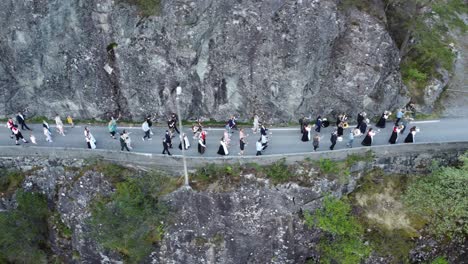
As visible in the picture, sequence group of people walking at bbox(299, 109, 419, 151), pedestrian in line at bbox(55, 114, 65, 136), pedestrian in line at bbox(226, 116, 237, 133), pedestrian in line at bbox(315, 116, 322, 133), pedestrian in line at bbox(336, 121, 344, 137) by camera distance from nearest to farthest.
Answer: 1. group of people walking at bbox(299, 109, 419, 151)
2. pedestrian in line at bbox(336, 121, 344, 137)
3. pedestrian in line at bbox(315, 116, 322, 133)
4. pedestrian in line at bbox(55, 114, 65, 136)
5. pedestrian in line at bbox(226, 116, 237, 133)

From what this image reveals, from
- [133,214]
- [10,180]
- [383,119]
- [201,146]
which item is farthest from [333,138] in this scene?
[10,180]

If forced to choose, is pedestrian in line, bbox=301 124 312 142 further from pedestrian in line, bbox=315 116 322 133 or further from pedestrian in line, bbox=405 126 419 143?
pedestrian in line, bbox=405 126 419 143

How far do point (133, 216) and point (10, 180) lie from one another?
10.6 meters

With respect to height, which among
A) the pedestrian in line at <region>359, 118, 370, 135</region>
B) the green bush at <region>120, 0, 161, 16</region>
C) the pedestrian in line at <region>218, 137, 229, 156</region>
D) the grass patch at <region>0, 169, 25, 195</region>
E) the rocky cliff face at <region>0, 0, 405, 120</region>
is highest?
the green bush at <region>120, 0, 161, 16</region>

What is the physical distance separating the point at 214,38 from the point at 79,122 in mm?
12498

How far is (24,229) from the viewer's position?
28.7 m

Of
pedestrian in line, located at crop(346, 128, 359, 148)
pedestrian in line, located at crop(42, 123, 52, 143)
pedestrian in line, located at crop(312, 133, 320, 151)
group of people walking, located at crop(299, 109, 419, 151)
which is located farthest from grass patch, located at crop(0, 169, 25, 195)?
pedestrian in line, located at crop(346, 128, 359, 148)

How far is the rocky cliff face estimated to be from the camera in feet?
90.9

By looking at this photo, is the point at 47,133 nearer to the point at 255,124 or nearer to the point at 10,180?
the point at 10,180

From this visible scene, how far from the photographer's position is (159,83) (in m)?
29.9

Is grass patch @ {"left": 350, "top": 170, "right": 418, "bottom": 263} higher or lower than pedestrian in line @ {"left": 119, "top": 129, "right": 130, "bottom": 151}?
lower

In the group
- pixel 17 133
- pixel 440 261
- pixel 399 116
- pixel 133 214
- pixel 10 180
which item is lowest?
pixel 440 261

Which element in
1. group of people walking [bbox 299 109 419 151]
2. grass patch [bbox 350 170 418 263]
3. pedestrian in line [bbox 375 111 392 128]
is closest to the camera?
grass patch [bbox 350 170 418 263]

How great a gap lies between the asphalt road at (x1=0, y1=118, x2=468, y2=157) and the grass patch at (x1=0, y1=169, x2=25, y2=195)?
213 centimetres
